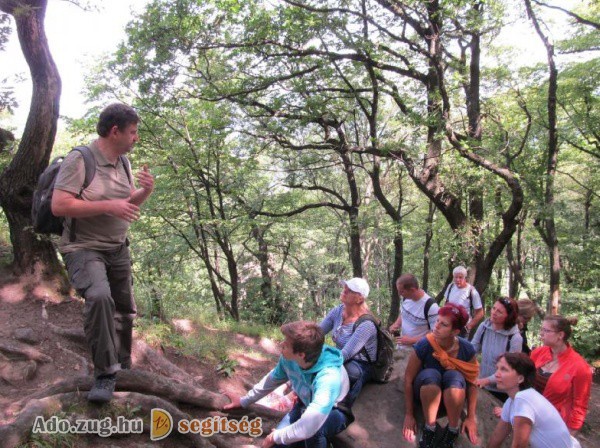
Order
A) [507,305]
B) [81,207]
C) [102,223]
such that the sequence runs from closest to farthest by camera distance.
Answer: [81,207]
[102,223]
[507,305]

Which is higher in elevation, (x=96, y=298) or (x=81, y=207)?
(x=81, y=207)

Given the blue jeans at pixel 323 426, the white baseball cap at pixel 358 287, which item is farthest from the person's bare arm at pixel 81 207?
the white baseball cap at pixel 358 287

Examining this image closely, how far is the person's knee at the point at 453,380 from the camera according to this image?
3.75m

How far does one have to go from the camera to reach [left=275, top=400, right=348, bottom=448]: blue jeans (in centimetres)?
309

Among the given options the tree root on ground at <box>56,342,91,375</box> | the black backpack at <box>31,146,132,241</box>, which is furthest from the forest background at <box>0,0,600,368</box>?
the black backpack at <box>31,146,132,241</box>

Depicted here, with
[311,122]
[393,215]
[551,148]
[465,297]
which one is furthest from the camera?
[393,215]

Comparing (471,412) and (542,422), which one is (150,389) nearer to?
(471,412)

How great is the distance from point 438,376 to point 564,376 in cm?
118

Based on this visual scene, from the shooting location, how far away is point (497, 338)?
4.80 meters

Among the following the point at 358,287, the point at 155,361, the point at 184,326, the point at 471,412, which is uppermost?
the point at 358,287

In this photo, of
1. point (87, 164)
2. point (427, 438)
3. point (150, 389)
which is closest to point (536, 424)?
point (427, 438)

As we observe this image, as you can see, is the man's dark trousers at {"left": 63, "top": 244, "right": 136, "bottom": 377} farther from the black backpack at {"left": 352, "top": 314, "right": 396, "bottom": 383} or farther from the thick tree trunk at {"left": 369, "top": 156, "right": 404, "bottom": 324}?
the thick tree trunk at {"left": 369, "top": 156, "right": 404, "bottom": 324}

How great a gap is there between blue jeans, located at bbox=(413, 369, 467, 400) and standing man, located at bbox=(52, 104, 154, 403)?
8.42 ft

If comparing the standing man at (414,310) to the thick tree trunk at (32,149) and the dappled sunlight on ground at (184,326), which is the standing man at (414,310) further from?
the thick tree trunk at (32,149)
